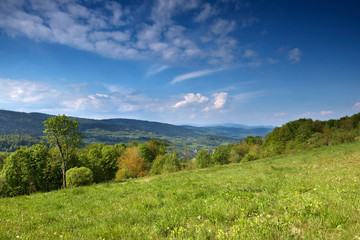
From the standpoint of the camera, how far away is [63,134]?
26.8 meters

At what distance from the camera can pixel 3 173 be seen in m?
36.8

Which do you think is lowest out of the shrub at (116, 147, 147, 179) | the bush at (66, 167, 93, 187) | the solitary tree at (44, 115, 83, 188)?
the shrub at (116, 147, 147, 179)

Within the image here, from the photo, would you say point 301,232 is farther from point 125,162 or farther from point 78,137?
point 125,162

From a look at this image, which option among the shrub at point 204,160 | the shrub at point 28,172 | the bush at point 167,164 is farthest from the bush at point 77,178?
the shrub at point 204,160

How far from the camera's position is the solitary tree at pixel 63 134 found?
25.7 metres

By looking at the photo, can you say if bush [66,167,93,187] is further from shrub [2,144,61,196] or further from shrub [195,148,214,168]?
shrub [195,148,214,168]

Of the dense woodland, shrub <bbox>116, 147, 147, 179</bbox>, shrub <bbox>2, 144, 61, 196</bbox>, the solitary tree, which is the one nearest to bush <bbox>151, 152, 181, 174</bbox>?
the dense woodland

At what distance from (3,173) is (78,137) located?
2422 centimetres

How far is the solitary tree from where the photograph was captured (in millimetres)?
25703

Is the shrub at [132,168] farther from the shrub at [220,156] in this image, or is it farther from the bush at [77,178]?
the bush at [77,178]

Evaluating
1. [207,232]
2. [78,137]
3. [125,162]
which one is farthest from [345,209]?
[125,162]

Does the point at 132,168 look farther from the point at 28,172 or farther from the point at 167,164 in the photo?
the point at 28,172

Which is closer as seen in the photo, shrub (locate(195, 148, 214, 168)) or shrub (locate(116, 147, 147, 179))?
shrub (locate(116, 147, 147, 179))

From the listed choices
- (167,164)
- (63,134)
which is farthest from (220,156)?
(63,134)
